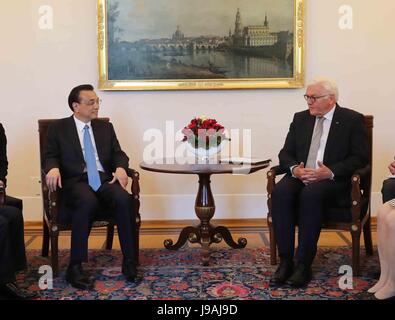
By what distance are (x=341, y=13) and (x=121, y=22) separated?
211 centimetres

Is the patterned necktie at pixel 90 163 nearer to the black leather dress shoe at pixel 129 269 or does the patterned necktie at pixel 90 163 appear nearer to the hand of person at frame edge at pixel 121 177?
the hand of person at frame edge at pixel 121 177

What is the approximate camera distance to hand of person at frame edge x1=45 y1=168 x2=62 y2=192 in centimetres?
356

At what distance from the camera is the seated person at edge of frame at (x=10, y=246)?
306 cm

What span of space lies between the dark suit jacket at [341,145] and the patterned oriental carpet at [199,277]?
0.71 m

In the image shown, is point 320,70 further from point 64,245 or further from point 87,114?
point 64,245

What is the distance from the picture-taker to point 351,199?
349cm

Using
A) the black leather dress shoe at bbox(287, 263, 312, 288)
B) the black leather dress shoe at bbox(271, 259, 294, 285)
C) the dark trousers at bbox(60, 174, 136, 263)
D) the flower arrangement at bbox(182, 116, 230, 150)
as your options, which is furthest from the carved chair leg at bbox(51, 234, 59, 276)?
the black leather dress shoe at bbox(287, 263, 312, 288)

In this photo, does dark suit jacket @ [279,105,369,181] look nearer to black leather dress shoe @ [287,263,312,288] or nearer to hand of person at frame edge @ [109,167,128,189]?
black leather dress shoe @ [287,263,312,288]

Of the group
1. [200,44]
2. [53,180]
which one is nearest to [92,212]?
[53,180]

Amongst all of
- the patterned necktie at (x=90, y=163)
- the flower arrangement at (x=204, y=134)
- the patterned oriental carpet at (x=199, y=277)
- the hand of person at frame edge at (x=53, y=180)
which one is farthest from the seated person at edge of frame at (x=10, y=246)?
the flower arrangement at (x=204, y=134)

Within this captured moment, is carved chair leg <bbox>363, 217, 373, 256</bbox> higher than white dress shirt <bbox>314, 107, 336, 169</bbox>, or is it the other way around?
white dress shirt <bbox>314, 107, 336, 169</bbox>

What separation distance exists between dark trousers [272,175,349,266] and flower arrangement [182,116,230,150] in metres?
0.61

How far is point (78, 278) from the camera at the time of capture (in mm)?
3387

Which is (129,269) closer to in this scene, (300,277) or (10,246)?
(10,246)
